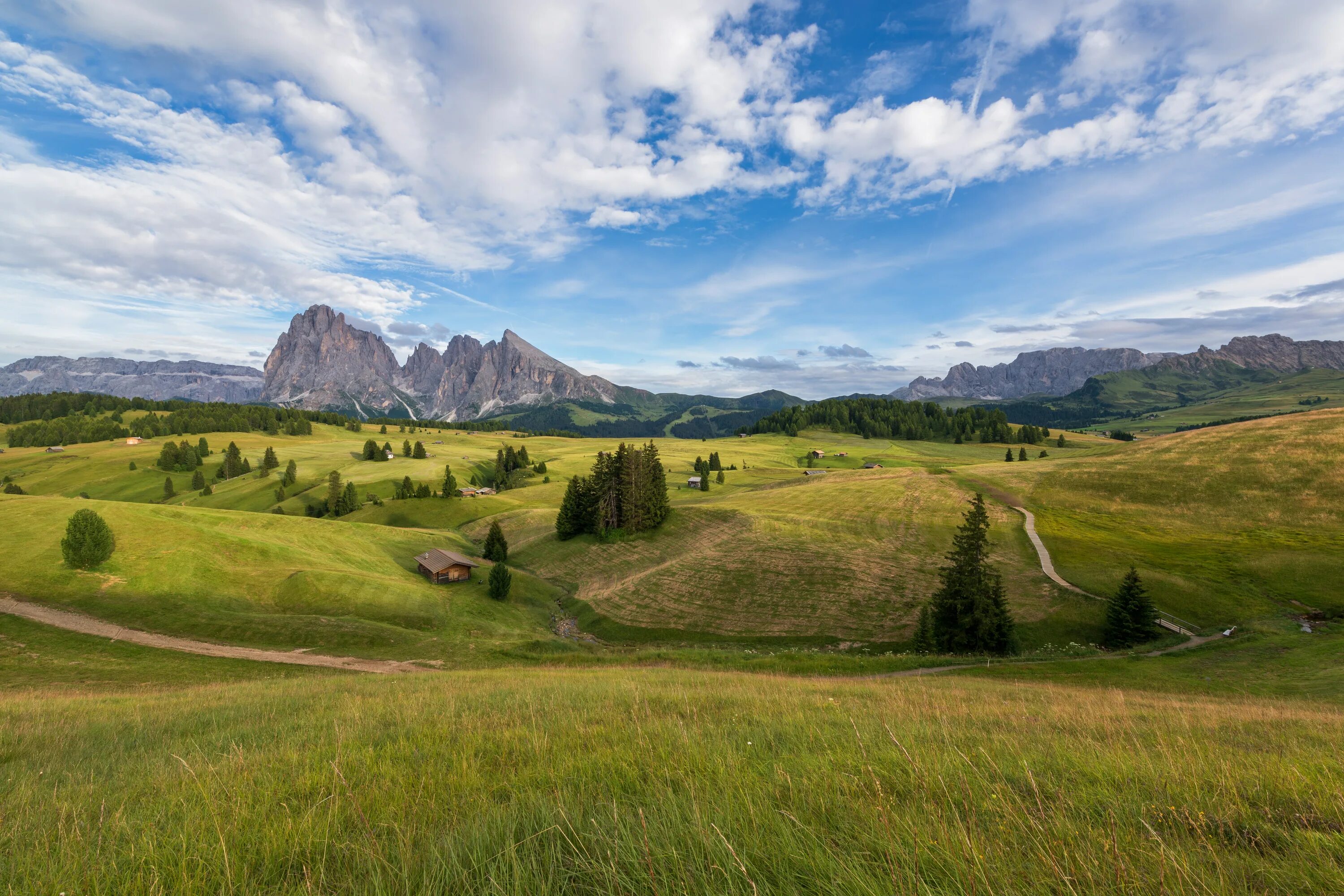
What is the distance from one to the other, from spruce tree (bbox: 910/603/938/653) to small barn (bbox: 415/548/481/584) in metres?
41.7

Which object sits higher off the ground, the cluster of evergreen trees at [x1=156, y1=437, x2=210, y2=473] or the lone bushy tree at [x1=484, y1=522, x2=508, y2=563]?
the cluster of evergreen trees at [x1=156, y1=437, x2=210, y2=473]

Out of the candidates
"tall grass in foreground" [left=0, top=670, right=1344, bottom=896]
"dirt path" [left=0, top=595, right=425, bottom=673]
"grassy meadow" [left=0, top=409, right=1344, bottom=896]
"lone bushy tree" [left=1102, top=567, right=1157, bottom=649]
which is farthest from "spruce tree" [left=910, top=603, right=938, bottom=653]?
"dirt path" [left=0, top=595, right=425, bottom=673]

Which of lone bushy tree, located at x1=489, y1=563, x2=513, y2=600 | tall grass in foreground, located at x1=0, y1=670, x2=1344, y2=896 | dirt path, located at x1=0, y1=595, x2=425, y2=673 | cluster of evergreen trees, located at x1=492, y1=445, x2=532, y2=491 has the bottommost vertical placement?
lone bushy tree, located at x1=489, y1=563, x2=513, y2=600

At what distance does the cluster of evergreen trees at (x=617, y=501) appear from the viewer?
2517 inches

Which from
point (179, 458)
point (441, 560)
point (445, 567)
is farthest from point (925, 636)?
point (179, 458)

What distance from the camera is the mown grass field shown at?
34750 mm

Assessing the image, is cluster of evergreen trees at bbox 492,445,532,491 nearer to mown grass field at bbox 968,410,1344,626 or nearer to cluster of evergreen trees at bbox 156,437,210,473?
cluster of evergreen trees at bbox 156,437,210,473

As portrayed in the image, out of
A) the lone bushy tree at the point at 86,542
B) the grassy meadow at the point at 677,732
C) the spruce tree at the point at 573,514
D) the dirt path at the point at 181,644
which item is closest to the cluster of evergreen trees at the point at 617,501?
the spruce tree at the point at 573,514

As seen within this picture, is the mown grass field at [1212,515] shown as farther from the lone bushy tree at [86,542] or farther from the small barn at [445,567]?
the lone bushy tree at [86,542]

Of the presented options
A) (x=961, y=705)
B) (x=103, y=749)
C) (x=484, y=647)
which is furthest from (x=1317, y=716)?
(x=484, y=647)

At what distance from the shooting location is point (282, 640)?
31656 millimetres

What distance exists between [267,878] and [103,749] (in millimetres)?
7097

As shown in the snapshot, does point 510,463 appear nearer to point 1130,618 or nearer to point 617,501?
point 617,501

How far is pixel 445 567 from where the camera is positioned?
50375 mm
